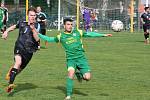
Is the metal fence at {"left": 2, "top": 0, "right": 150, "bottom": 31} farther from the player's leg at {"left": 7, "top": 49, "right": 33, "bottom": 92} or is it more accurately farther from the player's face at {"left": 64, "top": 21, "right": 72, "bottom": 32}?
the player's face at {"left": 64, "top": 21, "right": 72, "bottom": 32}

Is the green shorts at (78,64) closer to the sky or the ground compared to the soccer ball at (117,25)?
closer to the ground

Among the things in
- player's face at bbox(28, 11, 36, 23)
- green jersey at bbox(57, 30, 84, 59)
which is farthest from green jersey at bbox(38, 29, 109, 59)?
player's face at bbox(28, 11, 36, 23)

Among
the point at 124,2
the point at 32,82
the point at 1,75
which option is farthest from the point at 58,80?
the point at 124,2

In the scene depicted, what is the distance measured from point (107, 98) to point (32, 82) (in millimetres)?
2719

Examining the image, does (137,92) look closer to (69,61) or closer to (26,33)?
(69,61)

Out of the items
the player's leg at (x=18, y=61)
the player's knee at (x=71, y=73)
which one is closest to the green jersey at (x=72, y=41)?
the player's knee at (x=71, y=73)

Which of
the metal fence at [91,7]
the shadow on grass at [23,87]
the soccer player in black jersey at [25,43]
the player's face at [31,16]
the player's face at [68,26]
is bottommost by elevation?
the shadow on grass at [23,87]

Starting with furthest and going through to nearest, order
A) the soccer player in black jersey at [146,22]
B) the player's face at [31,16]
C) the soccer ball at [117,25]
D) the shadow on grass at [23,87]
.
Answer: the soccer ball at [117,25] → the soccer player in black jersey at [146,22] → the shadow on grass at [23,87] → the player's face at [31,16]

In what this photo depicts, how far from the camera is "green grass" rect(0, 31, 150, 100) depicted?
10.8m

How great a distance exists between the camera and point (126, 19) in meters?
41.6

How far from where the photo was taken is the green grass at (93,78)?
10.8 metres

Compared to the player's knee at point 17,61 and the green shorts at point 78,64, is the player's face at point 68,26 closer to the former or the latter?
the green shorts at point 78,64

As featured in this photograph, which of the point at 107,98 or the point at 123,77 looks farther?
the point at 123,77

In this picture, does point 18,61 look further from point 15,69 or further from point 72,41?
point 72,41
